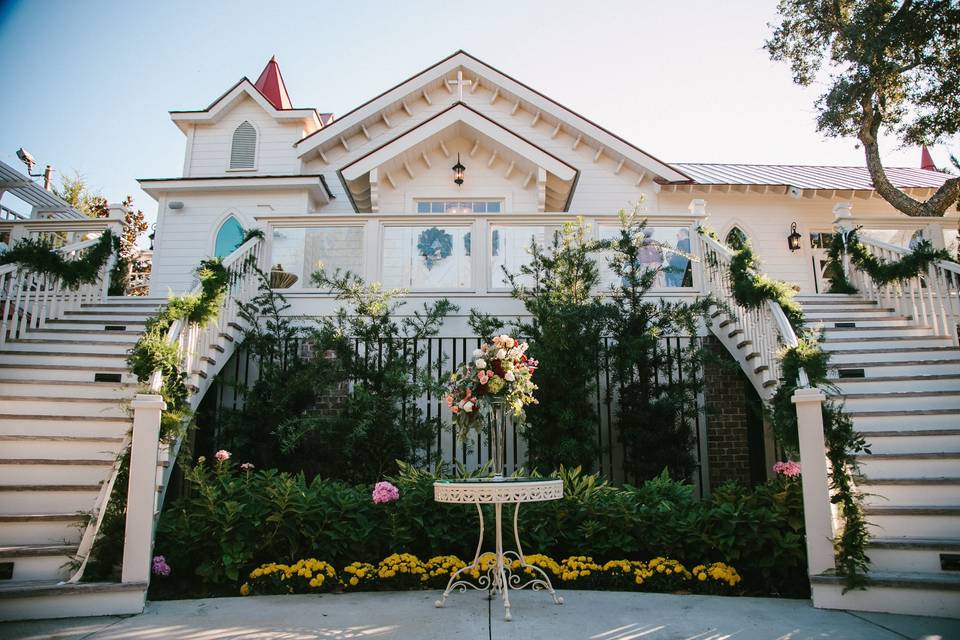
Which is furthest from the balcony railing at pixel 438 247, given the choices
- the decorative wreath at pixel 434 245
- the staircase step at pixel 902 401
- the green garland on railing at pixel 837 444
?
the green garland on railing at pixel 837 444

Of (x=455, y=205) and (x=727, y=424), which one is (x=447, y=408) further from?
(x=455, y=205)

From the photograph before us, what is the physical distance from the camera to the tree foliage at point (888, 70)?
44.3 feet

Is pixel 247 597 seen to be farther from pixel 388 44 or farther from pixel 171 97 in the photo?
pixel 171 97

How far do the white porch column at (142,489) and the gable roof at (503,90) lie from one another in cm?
948

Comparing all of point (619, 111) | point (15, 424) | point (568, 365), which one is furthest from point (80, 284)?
point (619, 111)

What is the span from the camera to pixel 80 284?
9.71 m

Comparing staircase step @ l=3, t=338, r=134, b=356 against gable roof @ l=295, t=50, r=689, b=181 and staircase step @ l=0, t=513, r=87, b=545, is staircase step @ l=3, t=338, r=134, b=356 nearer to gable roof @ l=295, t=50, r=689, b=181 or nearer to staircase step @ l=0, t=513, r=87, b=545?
staircase step @ l=0, t=513, r=87, b=545

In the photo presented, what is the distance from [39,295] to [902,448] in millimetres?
10279

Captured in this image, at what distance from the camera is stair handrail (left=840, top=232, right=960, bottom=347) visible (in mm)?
8297

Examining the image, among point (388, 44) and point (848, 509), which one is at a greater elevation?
point (388, 44)

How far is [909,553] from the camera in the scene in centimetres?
529

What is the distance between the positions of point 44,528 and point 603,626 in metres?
4.63

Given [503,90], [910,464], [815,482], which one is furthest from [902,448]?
[503,90]

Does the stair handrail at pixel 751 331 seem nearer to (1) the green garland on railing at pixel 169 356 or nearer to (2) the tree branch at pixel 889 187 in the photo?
(1) the green garland on railing at pixel 169 356
